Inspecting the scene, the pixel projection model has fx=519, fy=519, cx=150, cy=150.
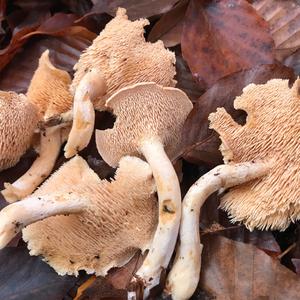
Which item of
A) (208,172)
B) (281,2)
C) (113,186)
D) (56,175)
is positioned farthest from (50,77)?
(281,2)

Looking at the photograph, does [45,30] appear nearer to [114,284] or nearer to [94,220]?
[94,220]

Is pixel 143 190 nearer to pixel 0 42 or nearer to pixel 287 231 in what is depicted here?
pixel 287 231

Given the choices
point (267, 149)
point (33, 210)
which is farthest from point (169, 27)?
point (33, 210)

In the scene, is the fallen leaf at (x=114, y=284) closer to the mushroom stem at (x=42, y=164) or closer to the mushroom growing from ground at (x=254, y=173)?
the mushroom growing from ground at (x=254, y=173)

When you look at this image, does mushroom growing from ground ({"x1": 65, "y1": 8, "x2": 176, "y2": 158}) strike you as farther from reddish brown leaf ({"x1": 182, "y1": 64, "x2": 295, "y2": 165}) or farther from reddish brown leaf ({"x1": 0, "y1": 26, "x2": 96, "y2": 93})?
reddish brown leaf ({"x1": 0, "y1": 26, "x2": 96, "y2": 93})

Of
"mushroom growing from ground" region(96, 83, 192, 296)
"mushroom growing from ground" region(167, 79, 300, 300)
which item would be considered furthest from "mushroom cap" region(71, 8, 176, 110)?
"mushroom growing from ground" region(167, 79, 300, 300)

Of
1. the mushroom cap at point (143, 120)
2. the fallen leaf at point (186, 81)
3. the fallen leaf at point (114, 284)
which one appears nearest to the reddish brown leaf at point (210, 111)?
the mushroom cap at point (143, 120)
